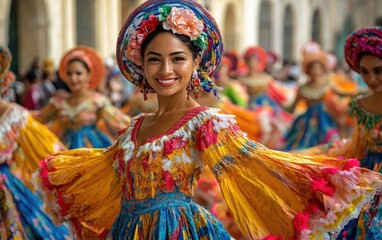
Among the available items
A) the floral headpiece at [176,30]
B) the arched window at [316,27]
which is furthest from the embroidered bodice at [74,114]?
the arched window at [316,27]

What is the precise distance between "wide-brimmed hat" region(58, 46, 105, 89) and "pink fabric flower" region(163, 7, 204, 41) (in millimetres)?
4310

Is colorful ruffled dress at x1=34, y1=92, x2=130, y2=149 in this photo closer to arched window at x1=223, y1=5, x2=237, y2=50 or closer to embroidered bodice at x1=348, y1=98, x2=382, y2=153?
embroidered bodice at x1=348, y1=98, x2=382, y2=153

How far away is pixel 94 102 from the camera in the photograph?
793 centimetres

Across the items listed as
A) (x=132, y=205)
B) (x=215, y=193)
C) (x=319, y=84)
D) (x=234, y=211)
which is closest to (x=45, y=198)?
(x=132, y=205)

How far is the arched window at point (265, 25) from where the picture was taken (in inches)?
1474

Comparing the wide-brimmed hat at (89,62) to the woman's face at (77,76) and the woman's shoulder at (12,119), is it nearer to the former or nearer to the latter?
the woman's face at (77,76)

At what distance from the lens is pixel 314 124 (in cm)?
1052

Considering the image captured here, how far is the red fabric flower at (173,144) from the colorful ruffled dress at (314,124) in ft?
22.0

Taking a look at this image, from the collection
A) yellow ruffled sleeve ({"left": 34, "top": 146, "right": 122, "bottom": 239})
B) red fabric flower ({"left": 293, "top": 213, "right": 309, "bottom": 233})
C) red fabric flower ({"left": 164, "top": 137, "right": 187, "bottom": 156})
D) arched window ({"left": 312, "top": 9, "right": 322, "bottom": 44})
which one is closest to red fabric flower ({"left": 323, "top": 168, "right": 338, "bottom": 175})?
red fabric flower ({"left": 293, "top": 213, "right": 309, "bottom": 233})

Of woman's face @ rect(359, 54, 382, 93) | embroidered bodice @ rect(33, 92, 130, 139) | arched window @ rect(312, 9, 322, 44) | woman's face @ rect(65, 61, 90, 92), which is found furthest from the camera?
arched window @ rect(312, 9, 322, 44)

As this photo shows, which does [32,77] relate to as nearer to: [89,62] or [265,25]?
[89,62]

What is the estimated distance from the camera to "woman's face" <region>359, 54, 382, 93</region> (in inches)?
213

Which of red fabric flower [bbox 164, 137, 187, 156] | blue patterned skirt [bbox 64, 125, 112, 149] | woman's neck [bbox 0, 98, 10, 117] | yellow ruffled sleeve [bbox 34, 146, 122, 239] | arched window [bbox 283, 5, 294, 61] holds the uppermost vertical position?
red fabric flower [bbox 164, 137, 187, 156]

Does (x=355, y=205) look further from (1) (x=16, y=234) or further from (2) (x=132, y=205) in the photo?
(1) (x=16, y=234)
